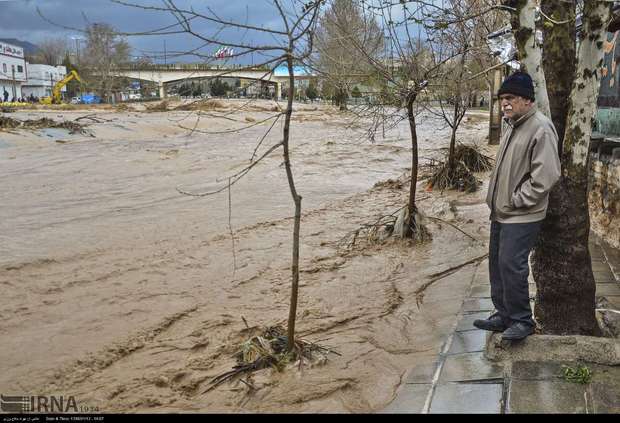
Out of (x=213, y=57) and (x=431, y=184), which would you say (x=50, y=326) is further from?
(x=431, y=184)

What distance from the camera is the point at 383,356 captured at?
5.12 metres

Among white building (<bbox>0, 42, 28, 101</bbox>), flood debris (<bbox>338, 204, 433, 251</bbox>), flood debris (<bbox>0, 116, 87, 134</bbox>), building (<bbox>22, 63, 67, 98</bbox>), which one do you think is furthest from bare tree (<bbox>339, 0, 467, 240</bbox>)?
building (<bbox>22, 63, 67, 98</bbox>)

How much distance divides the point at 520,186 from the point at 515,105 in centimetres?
57

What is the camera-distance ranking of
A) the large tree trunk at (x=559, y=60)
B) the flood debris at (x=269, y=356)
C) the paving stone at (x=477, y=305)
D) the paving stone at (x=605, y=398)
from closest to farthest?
the paving stone at (x=605, y=398) → the flood debris at (x=269, y=356) → the large tree trunk at (x=559, y=60) → the paving stone at (x=477, y=305)

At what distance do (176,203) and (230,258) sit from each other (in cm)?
491

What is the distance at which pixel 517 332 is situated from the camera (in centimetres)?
430

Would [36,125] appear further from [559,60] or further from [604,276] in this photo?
[559,60]

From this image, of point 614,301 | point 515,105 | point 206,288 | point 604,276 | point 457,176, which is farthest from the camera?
point 457,176

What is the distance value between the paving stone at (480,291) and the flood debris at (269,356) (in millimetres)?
1886

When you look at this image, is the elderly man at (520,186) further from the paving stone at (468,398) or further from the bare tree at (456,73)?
the bare tree at (456,73)

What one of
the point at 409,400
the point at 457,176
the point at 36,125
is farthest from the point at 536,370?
the point at 36,125

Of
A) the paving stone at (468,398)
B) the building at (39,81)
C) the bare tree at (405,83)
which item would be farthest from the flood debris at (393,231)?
the building at (39,81)

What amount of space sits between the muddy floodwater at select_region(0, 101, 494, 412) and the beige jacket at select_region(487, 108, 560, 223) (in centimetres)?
135

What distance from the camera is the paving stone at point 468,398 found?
360 cm
